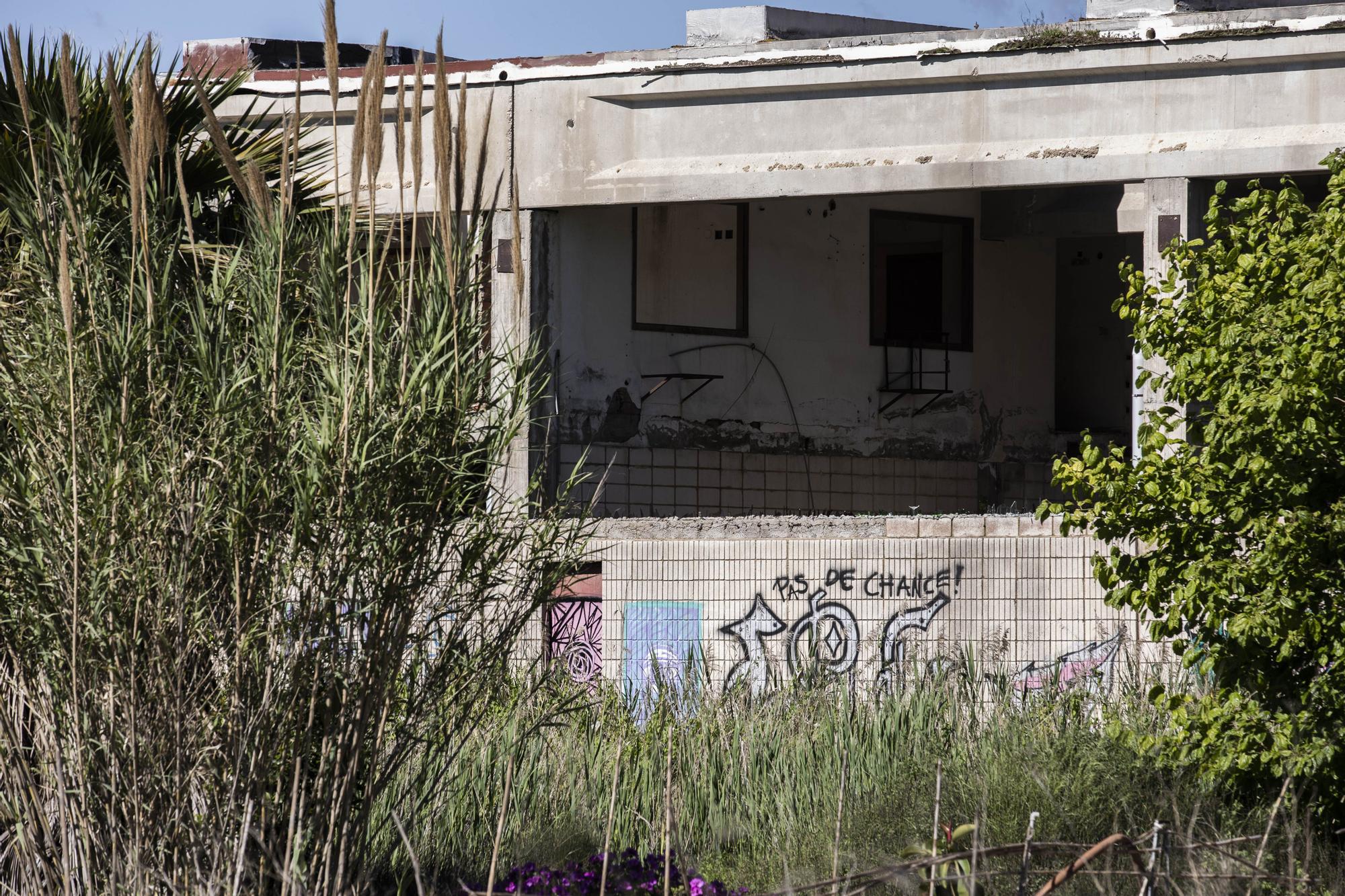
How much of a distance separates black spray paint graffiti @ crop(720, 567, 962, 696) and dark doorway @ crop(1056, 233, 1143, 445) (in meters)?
9.46

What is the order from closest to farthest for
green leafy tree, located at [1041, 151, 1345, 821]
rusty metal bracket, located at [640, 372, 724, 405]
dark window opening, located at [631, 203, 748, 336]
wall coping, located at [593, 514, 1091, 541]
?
green leafy tree, located at [1041, 151, 1345, 821]
wall coping, located at [593, 514, 1091, 541]
rusty metal bracket, located at [640, 372, 724, 405]
dark window opening, located at [631, 203, 748, 336]

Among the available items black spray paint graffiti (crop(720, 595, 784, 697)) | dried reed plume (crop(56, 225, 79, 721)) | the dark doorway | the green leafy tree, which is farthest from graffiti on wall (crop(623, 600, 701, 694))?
the dark doorway

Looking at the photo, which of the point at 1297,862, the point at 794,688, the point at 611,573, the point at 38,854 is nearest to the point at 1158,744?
the point at 1297,862

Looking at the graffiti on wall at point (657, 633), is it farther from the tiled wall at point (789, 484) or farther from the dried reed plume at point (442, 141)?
the dried reed plume at point (442, 141)

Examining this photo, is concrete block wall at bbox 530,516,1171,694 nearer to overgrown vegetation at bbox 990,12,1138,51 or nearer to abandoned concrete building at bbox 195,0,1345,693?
abandoned concrete building at bbox 195,0,1345,693

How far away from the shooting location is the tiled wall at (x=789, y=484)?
1611cm

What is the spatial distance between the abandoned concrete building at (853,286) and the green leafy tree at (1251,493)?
2.33 m

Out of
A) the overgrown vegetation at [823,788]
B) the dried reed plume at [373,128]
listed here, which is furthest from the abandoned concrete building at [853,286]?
the dried reed plume at [373,128]

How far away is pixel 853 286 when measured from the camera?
1872 centimetres

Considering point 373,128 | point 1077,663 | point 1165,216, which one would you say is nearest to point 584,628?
point 1077,663

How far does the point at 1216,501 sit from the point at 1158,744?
117 centimetres

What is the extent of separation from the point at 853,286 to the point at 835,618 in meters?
7.60

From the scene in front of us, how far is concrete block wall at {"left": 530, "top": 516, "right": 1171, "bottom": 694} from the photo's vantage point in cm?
1076

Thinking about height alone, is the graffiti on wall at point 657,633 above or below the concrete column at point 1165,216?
below
